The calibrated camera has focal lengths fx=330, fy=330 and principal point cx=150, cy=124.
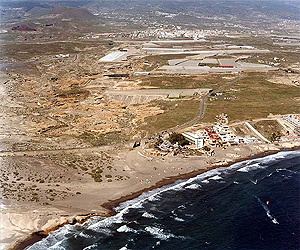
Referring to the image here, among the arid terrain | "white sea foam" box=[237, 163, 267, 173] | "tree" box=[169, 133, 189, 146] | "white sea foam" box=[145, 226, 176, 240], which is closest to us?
"white sea foam" box=[145, 226, 176, 240]

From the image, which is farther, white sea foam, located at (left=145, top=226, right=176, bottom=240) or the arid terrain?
the arid terrain

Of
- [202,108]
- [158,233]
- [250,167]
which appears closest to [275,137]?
[250,167]

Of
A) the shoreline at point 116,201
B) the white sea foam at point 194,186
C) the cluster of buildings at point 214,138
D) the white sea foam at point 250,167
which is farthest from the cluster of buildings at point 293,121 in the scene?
the white sea foam at point 194,186

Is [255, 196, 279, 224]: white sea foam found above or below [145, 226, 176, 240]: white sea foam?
above

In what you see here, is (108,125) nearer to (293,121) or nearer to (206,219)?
(206,219)

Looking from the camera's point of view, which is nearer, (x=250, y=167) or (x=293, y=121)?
(x=250, y=167)

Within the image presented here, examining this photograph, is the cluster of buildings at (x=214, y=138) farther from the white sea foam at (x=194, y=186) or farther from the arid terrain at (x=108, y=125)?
the white sea foam at (x=194, y=186)

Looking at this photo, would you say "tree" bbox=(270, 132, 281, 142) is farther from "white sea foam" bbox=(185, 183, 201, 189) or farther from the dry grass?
"white sea foam" bbox=(185, 183, 201, 189)

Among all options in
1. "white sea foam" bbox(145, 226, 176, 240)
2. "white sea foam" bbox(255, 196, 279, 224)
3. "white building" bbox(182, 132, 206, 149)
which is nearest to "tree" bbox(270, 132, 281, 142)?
"white building" bbox(182, 132, 206, 149)

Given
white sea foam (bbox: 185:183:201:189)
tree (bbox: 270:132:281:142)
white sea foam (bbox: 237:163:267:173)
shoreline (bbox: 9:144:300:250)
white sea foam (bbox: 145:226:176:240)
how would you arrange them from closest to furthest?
1. shoreline (bbox: 9:144:300:250)
2. white sea foam (bbox: 145:226:176:240)
3. white sea foam (bbox: 185:183:201:189)
4. white sea foam (bbox: 237:163:267:173)
5. tree (bbox: 270:132:281:142)
